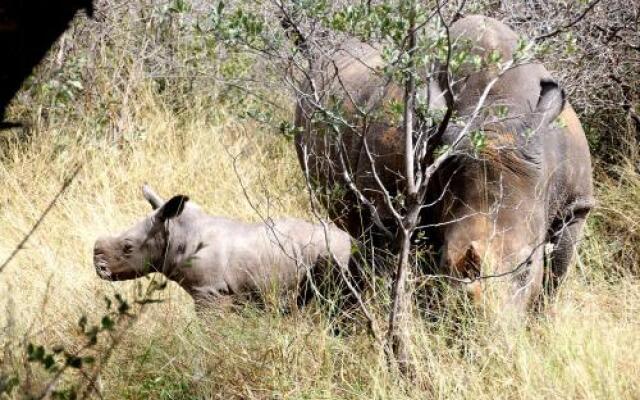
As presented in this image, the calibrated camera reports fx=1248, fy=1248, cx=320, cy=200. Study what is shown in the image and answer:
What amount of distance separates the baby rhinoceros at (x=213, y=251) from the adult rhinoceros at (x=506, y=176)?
827 mm

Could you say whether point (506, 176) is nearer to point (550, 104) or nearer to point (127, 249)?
point (550, 104)

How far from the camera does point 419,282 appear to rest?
6.01 metres

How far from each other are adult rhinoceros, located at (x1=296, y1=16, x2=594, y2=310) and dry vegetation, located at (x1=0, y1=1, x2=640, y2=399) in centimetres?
25

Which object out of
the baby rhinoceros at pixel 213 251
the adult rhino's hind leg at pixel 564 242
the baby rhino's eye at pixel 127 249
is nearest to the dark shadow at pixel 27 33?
the adult rhino's hind leg at pixel 564 242

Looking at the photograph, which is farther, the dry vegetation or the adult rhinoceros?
the adult rhinoceros

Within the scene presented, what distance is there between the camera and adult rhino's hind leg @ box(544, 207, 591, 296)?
19.3ft

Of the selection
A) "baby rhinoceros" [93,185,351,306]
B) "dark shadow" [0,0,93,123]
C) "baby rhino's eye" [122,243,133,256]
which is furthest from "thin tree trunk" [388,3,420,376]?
"dark shadow" [0,0,93,123]

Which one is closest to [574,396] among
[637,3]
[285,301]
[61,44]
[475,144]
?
[475,144]

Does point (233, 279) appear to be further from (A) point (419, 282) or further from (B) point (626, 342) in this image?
(B) point (626, 342)

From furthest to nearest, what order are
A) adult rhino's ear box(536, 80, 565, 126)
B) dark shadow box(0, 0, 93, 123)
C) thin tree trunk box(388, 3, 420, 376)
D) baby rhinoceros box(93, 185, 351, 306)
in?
baby rhinoceros box(93, 185, 351, 306), adult rhino's ear box(536, 80, 565, 126), thin tree trunk box(388, 3, 420, 376), dark shadow box(0, 0, 93, 123)

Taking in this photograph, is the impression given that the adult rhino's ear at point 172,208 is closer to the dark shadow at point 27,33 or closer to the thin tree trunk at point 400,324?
the thin tree trunk at point 400,324

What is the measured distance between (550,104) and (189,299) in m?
2.48

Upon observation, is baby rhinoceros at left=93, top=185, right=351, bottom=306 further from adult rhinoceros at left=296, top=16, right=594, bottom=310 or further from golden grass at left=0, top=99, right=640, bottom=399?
adult rhinoceros at left=296, top=16, right=594, bottom=310

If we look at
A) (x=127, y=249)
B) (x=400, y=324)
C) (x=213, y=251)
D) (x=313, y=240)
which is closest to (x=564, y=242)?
(x=400, y=324)
